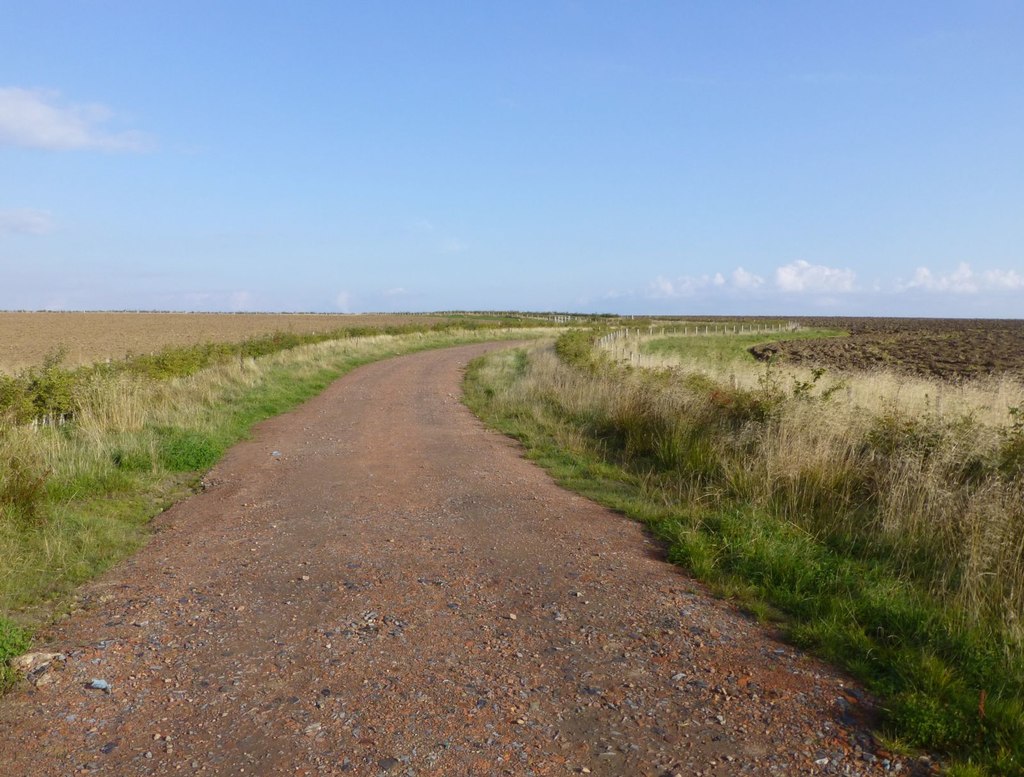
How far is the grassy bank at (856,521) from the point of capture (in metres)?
4.24

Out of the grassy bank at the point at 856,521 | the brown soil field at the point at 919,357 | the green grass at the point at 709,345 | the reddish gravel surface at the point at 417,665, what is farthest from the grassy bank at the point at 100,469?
the green grass at the point at 709,345

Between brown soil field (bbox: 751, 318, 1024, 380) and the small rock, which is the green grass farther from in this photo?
the small rock

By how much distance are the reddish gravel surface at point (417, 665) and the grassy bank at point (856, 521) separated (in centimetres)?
42

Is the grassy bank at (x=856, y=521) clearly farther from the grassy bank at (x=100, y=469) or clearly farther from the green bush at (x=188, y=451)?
the grassy bank at (x=100, y=469)

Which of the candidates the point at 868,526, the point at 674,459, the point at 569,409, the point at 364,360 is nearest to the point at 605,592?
the point at 868,526

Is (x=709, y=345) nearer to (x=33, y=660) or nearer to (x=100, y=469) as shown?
(x=100, y=469)

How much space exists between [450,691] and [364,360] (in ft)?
85.7

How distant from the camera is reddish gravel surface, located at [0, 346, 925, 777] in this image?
3578 millimetres

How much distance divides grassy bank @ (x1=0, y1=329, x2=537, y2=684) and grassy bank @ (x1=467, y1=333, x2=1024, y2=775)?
5065 millimetres

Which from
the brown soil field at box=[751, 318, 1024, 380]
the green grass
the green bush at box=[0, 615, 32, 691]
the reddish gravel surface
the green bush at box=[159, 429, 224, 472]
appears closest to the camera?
the reddish gravel surface

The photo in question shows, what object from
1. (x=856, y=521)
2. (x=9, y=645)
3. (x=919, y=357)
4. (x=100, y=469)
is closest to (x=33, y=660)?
(x=9, y=645)

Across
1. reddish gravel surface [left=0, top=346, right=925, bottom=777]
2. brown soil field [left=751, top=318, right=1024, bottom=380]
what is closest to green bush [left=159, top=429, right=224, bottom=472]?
reddish gravel surface [left=0, top=346, right=925, bottom=777]

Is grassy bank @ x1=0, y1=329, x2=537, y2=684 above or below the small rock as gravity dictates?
above

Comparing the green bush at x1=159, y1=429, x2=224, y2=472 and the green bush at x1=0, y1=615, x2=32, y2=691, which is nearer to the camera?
the green bush at x1=0, y1=615, x2=32, y2=691
